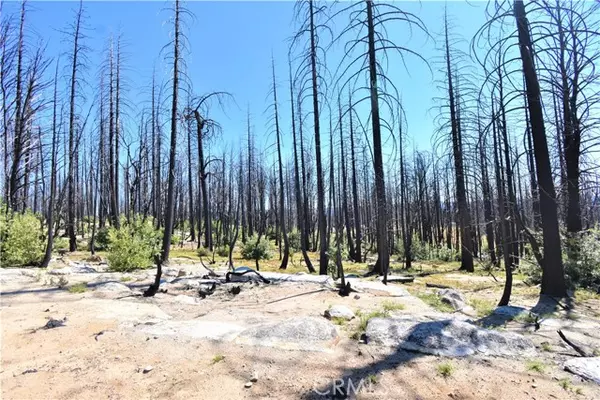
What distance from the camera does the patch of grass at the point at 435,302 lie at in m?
5.60

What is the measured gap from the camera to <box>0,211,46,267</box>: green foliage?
966cm

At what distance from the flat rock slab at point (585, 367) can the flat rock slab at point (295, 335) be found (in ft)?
7.07

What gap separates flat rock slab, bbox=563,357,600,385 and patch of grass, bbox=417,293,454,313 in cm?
251

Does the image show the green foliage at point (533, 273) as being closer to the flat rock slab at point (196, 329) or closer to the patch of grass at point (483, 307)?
the patch of grass at point (483, 307)

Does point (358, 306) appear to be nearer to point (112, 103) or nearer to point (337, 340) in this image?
point (337, 340)

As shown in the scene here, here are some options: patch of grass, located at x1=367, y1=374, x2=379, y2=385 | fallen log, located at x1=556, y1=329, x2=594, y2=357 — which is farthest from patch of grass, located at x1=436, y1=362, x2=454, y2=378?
fallen log, located at x1=556, y1=329, x2=594, y2=357

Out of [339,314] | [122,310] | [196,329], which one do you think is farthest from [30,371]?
[339,314]

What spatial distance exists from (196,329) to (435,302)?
4340 millimetres

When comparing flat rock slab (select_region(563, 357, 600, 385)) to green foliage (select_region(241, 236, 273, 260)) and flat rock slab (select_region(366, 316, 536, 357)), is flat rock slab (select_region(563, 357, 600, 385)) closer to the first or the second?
flat rock slab (select_region(366, 316, 536, 357))

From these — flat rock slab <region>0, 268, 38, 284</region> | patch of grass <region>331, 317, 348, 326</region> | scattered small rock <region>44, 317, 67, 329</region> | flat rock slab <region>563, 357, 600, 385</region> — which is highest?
flat rock slab <region>0, 268, 38, 284</region>

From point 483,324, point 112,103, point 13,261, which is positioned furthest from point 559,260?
point 112,103

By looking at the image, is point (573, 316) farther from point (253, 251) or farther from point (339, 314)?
point (253, 251)

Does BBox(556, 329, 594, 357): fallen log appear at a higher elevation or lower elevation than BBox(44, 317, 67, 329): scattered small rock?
lower

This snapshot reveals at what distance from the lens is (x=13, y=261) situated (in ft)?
32.2
